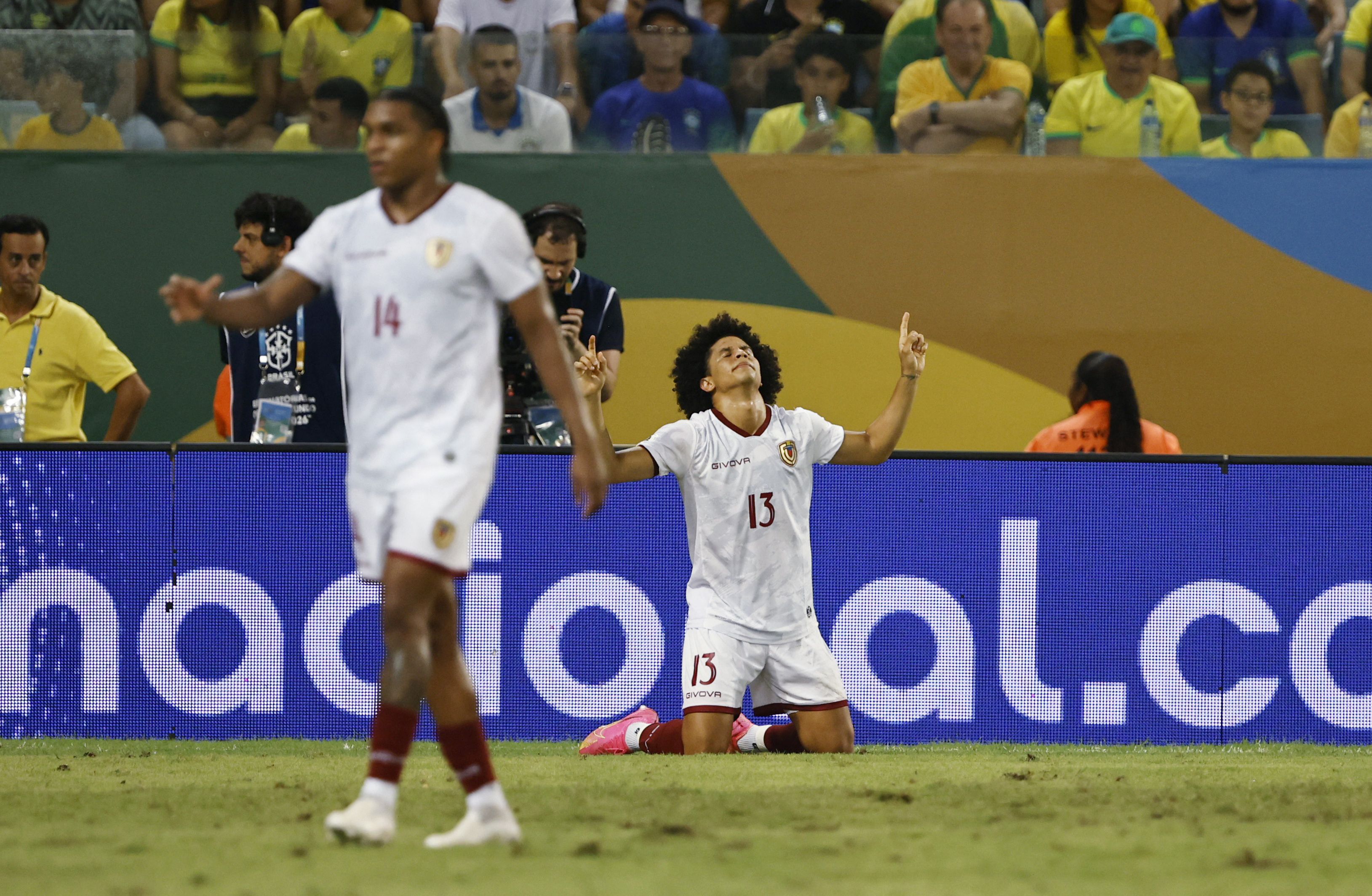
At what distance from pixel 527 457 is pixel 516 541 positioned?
1.29 ft

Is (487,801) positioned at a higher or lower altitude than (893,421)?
lower

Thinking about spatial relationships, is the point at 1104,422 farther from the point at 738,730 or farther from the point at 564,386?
the point at 564,386

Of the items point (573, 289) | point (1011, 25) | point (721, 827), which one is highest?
point (1011, 25)

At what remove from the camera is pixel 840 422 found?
32.5 feet

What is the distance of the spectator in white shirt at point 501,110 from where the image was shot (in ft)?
31.1

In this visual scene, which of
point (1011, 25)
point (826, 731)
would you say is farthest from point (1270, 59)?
point (826, 731)

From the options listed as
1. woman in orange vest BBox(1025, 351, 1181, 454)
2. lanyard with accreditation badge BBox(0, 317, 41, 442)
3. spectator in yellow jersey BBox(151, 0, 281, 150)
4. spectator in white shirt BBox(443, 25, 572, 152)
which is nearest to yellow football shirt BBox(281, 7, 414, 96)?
spectator in yellow jersey BBox(151, 0, 281, 150)

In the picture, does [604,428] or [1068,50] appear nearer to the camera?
[604,428]

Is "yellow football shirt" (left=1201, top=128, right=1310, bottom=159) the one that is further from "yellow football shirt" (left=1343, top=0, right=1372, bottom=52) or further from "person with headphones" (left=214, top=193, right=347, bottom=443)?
"person with headphones" (left=214, top=193, right=347, bottom=443)

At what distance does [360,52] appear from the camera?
376 inches

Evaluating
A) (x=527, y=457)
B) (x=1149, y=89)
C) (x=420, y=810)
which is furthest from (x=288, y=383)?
(x=1149, y=89)

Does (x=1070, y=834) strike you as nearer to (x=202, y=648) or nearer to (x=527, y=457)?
(x=527, y=457)

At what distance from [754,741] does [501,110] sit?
4656 mm

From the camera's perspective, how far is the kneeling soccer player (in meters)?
6.56
